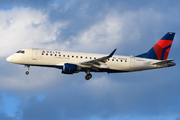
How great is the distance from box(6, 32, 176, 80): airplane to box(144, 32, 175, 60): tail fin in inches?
47.8

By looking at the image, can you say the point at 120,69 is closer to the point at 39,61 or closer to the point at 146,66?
the point at 146,66

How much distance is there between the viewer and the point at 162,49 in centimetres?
6138

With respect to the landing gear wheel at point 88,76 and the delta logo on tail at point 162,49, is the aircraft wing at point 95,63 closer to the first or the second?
the landing gear wheel at point 88,76

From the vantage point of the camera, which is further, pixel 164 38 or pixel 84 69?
pixel 164 38

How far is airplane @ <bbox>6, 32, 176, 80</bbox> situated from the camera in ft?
175

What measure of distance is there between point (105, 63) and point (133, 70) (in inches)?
228

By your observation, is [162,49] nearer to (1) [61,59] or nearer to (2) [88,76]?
(2) [88,76]

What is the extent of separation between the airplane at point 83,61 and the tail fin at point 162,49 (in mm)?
1215

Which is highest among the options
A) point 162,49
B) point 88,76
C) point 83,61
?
point 162,49

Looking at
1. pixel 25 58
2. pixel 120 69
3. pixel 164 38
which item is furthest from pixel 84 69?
pixel 164 38

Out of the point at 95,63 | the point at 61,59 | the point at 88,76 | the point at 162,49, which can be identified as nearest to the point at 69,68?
the point at 61,59

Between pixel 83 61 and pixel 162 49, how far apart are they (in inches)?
657

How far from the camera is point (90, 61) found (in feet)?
173

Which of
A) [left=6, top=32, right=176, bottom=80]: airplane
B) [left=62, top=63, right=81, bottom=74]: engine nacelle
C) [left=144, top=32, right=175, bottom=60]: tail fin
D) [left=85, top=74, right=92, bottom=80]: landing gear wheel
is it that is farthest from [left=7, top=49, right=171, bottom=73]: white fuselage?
[left=144, top=32, right=175, bottom=60]: tail fin
